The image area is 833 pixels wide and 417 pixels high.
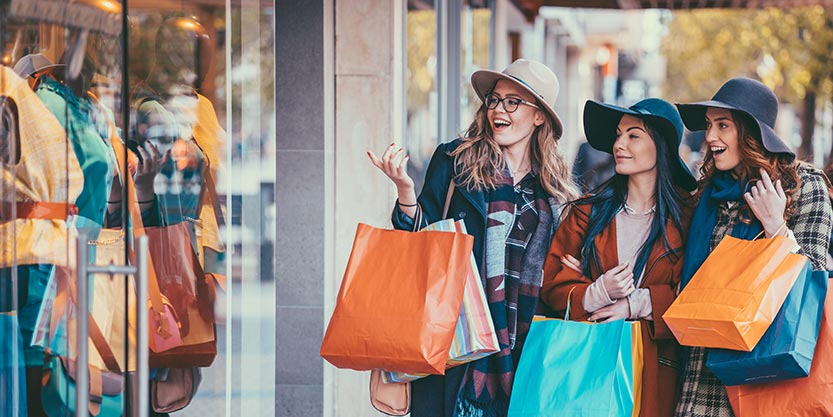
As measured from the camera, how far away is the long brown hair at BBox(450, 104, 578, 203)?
4219mm

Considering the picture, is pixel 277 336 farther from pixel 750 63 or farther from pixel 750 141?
pixel 750 63

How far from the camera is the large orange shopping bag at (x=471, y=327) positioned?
397cm

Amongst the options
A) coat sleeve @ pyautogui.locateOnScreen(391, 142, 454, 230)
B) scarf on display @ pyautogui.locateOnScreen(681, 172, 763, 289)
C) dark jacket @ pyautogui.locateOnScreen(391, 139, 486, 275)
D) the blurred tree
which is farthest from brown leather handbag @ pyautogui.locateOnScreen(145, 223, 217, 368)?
the blurred tree

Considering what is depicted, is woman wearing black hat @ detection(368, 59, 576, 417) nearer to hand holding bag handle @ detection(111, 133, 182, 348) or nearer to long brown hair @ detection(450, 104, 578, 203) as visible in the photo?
long brown hair @ detection(450, 104, 578, 203)

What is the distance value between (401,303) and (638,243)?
98 centimetres

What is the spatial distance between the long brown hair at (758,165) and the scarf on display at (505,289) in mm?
768

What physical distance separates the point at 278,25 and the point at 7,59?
3206 millimetres

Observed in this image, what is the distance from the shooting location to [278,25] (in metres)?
5.82

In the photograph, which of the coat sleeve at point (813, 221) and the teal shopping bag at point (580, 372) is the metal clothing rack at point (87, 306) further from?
the coat sleeve at point (813, 221)

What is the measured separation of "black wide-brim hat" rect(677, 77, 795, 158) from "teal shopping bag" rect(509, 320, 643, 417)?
2.67 feet

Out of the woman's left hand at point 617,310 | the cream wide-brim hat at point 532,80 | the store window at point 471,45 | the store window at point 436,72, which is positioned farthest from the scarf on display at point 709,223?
the store window at point 471,45

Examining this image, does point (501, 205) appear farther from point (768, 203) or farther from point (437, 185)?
point (768, 203)

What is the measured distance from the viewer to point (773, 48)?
24.9 m

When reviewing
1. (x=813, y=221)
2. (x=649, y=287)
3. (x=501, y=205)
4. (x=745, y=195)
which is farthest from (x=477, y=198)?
(x=813, y=221)
